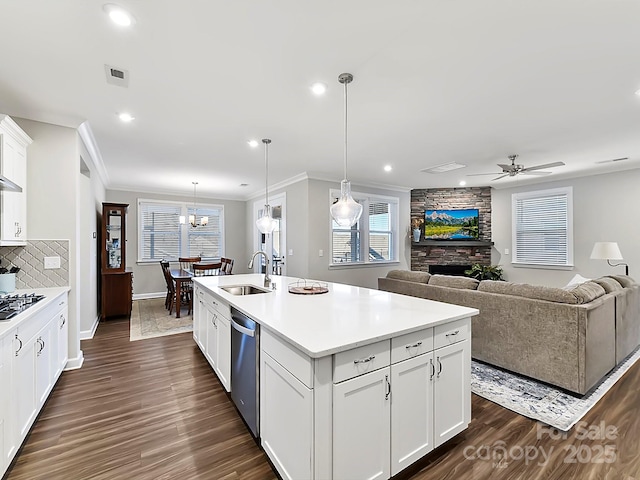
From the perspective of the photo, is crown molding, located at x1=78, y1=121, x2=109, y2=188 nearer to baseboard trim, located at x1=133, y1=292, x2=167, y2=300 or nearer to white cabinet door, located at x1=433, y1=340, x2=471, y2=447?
baseboard trim, located at x1=133, y1=292, x2=167, y2=300

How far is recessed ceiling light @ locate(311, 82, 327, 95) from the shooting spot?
2.49 metres

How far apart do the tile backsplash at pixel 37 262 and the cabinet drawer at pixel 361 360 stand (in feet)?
10.7

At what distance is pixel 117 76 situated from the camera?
2373 millimetres

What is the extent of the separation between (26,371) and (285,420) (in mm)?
1869

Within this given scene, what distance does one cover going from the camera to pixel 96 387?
288 cm

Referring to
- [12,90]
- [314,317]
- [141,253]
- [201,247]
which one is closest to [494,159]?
A: [314,317]

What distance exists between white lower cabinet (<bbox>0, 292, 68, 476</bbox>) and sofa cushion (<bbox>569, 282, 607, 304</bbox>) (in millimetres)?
4228

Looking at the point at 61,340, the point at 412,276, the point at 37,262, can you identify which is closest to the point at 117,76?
the point at 37,262

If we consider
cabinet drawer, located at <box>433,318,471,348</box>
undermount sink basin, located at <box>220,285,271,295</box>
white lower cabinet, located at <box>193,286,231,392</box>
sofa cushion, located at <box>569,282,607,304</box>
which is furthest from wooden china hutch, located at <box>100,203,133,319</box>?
sofa cushion, located at <box>569,282,607,304</box>

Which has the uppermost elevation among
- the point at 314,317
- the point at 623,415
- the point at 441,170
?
the point at 441,170

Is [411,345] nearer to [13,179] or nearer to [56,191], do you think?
[13,179]

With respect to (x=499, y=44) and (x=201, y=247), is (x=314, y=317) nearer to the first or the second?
(x=499, y=44)

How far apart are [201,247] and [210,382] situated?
5.59 metres

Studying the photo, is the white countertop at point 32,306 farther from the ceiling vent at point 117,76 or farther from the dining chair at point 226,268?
the dining chair at point 226,268
